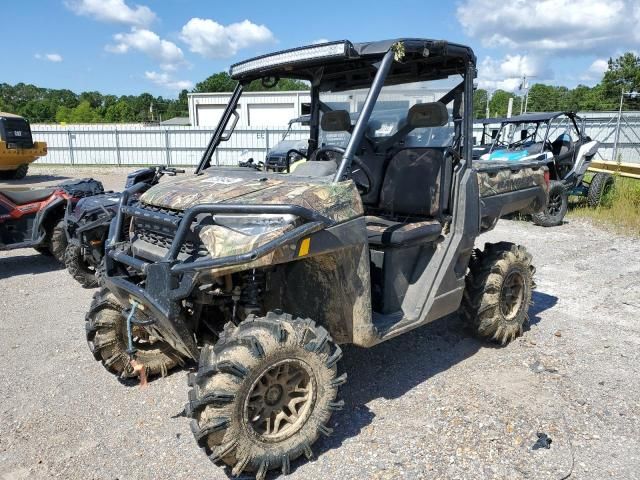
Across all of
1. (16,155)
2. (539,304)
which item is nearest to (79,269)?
(539,304)

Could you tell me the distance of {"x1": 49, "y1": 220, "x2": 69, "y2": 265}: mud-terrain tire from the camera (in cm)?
722

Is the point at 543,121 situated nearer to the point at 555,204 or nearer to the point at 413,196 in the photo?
the point at 555,204

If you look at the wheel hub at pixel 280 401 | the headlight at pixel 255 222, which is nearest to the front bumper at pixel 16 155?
the headlight at pixel 255 222

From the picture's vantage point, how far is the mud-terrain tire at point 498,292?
4.54 meters

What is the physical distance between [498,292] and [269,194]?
7.99ft

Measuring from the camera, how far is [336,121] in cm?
468

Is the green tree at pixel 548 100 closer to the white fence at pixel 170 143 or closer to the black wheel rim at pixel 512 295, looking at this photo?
the white fence at pixel 170 143

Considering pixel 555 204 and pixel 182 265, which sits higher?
pixel 182 265

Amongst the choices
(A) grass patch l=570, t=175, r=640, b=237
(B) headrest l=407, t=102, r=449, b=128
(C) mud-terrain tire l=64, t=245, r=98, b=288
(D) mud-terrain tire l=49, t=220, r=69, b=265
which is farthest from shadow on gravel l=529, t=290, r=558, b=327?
(D) mud-terrain tire l=49, t=220, r=69, b=265

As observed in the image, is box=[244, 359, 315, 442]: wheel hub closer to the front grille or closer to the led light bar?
the front grille

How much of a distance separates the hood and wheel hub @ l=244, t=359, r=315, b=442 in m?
0.90

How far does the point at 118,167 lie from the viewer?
23016mm

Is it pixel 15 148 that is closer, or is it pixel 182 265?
pixel 182 265

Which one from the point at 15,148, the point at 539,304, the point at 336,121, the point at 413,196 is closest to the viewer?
the point at 413,196
